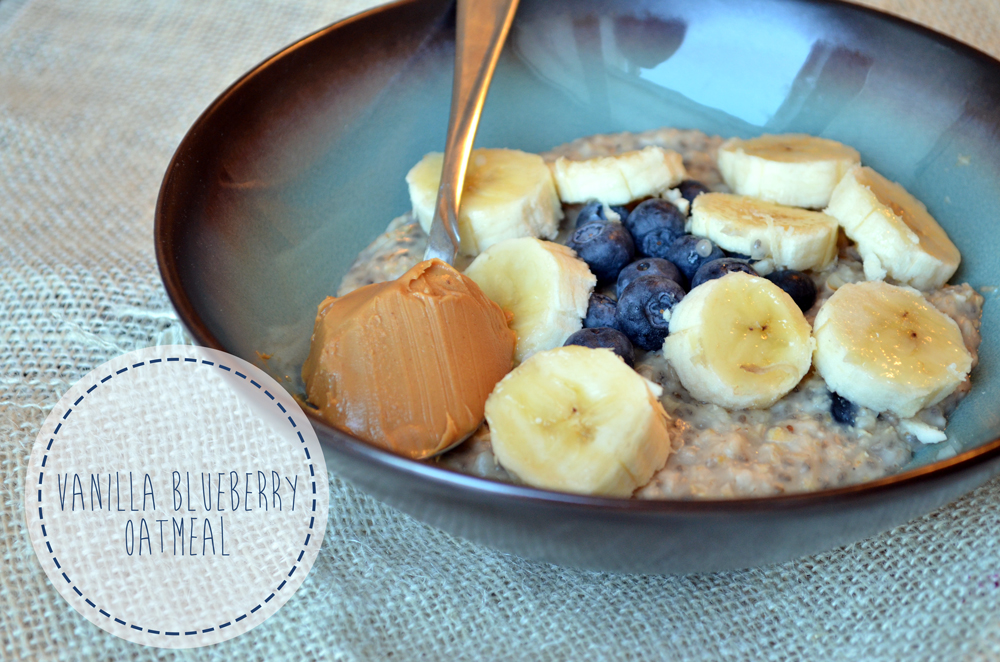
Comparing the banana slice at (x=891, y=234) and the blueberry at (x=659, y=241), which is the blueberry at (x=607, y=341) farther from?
the banana slice at (x=891, y=234)

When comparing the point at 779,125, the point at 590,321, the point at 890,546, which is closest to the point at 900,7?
the point at 779,125

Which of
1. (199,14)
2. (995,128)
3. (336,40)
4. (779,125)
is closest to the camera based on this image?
(995,128)

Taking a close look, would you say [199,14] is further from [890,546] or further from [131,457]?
[890,546]

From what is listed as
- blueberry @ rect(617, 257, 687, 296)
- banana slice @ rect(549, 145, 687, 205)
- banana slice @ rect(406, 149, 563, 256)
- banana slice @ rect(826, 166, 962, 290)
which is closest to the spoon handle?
banana slice @ rect(406, 149, 563, 256)

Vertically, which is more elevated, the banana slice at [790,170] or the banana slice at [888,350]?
the banana slice at [790,170]

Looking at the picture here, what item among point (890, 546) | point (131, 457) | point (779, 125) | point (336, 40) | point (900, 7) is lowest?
point (131, 457)

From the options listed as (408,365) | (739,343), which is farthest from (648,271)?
(408,365)

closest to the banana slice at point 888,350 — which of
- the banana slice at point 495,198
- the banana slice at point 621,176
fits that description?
the banana slice at point 621,176
